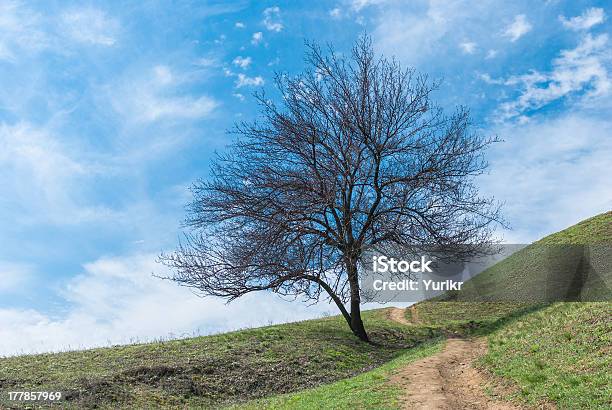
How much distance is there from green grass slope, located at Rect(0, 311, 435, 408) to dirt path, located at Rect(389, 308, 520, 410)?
2.87 m

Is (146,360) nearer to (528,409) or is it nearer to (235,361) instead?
(235,361)

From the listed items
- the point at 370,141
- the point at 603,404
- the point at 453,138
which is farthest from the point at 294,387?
the point at 453,138

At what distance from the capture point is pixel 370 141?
24.3 meters

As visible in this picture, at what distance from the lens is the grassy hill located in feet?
43.7

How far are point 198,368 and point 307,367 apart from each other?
11.7 feet

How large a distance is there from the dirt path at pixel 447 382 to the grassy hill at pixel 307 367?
44cm

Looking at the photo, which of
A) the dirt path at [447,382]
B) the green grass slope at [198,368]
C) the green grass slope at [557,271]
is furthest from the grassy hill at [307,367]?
the green grass slope at [557,271]

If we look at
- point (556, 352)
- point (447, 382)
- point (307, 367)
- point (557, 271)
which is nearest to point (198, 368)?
point (307, 367)

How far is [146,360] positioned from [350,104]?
12895 millimetres

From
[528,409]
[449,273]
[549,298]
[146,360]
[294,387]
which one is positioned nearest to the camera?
[528,409]

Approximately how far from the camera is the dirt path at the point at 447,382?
13.0m

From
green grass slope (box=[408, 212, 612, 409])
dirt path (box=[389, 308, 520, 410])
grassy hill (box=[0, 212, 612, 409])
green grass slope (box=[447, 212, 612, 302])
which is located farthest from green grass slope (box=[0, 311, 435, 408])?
green grass slope (box=[447, 212, 612, 302])

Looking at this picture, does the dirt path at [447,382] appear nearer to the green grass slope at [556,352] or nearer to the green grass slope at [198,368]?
the green grass slope at [556,352]

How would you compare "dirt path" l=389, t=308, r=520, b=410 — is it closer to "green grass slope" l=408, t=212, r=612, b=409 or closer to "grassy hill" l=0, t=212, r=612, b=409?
"grassy hill" l=0, t=212, r=612, b=409
